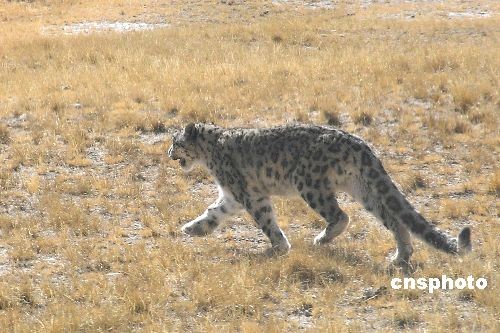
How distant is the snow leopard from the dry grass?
1.20 feet

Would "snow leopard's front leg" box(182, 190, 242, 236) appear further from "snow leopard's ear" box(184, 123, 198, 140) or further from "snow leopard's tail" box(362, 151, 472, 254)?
"snow leopard's tail" box(362, 151, 472, 254)

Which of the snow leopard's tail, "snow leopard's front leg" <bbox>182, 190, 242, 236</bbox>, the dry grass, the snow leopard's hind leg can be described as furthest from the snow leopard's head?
the snow leopard's tail

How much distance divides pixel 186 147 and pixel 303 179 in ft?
7.97

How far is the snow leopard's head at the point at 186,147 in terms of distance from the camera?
37.3 feet

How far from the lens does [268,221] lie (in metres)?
10.2

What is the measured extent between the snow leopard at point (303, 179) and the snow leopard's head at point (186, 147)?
17 millimetres

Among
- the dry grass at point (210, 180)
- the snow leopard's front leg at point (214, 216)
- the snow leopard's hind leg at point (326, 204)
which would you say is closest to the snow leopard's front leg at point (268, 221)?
the dry grass at point (210, 180)

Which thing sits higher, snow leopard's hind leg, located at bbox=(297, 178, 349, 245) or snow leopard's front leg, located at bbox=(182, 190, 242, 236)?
snow leopard's hind leg, located at bbox=(297, 178, 349, 245)

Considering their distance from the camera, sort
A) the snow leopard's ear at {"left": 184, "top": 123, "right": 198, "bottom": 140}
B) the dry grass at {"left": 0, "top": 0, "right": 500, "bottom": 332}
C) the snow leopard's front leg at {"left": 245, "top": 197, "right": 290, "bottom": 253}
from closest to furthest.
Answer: the dry grass at {"left": 0, "top": 0, "right": 500, "bottom": 332}, the snow leopard's front leg at {"left": 245, "top": 197, "right": 290, "bottom": 253}, the snow leopard's ear at {"left": 184, "top": 123, "right": 198, "bottom": 140}

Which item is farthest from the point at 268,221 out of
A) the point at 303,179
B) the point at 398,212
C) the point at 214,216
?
the point at 398,212

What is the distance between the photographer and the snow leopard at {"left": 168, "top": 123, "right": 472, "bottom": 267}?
904 cm

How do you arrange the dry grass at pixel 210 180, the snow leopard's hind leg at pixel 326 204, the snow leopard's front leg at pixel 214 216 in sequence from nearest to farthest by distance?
the dry grass at pixel 210 180 → the snow leopard's hind leg at pixel 326 204 → the snow leopard's front leg at pixel 214 216

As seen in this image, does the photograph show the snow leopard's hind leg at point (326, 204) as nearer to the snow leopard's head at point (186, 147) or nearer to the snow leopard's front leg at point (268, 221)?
the snow leopard's front leg at point (268, 221)

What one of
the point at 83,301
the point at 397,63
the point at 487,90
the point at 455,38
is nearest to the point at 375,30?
the point at 455,38
